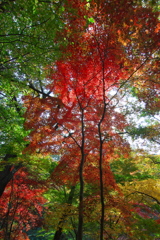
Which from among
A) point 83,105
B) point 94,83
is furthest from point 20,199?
point 94,83

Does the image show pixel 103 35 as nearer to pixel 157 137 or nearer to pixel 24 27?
pixel 24 27

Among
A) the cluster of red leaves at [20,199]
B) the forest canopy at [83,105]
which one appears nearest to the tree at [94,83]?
the forest canopy at [83,105]

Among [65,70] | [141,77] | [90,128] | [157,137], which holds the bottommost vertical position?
[90,128]

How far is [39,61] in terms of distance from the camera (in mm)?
4449

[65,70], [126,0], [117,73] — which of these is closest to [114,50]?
[117,73]

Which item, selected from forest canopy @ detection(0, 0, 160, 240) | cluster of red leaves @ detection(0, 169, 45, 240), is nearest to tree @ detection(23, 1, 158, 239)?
forest canopy @ detection(0, 0, 160, 240)

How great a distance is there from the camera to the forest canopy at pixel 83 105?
3.98 m

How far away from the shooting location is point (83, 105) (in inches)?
262

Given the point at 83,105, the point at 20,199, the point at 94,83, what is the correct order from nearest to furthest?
A: the point at 94,83
the point at 83,105
the point at 20,199

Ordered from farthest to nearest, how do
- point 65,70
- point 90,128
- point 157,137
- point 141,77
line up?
point 157,137 < point 90,128 < point 65,70 < point 141,77

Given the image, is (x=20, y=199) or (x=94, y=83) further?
(x=20, y=199)

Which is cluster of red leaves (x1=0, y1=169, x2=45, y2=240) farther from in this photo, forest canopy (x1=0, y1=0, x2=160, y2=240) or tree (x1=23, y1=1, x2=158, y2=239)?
tree (x1=23, y1=1, x2=158, y2=239)

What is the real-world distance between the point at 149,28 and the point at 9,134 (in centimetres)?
577

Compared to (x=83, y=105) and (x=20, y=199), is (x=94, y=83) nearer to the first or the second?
(x=83, y=105)
